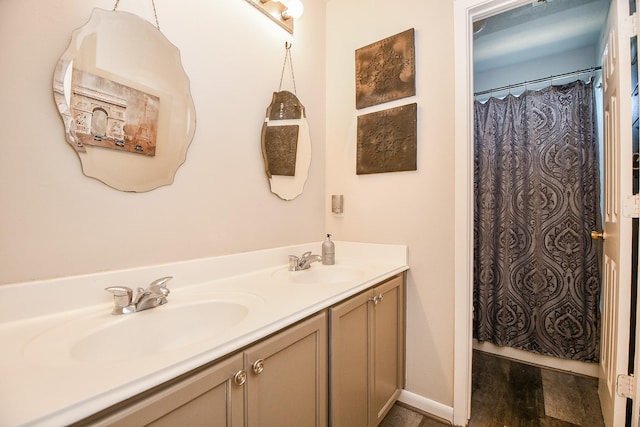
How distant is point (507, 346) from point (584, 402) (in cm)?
54

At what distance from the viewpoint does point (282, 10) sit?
1603 mm

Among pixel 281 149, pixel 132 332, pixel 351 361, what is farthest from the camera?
pixel 281 149

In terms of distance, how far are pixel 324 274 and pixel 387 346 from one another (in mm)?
487

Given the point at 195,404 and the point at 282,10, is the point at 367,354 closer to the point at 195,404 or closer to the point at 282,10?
the point at 195,404

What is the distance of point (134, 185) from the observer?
1.05 meters

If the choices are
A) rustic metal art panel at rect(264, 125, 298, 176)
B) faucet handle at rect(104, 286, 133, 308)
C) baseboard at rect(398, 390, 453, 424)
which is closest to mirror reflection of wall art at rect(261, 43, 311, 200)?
rustic metal art panel at rect(264, 125, 298, 176)

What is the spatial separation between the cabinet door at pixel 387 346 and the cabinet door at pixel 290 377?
0.40 m

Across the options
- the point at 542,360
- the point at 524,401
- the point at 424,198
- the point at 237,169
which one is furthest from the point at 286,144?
the point at 542,360

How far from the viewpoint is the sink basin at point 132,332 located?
2.23ft

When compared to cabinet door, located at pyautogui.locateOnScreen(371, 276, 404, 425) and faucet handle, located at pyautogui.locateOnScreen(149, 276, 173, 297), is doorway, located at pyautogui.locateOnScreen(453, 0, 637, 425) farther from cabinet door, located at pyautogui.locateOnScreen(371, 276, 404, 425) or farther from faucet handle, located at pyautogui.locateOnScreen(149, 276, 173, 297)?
faucet handle, located at pyautogui.locateOnScreen(149, 276, 173, 297)

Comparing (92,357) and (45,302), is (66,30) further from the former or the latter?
(92,357)

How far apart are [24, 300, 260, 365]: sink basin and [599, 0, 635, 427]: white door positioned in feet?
5.09

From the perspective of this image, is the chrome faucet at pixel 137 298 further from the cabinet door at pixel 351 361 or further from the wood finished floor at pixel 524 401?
the wood finished floor at pixel 524 401

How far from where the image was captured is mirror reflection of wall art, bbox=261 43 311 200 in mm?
1561
